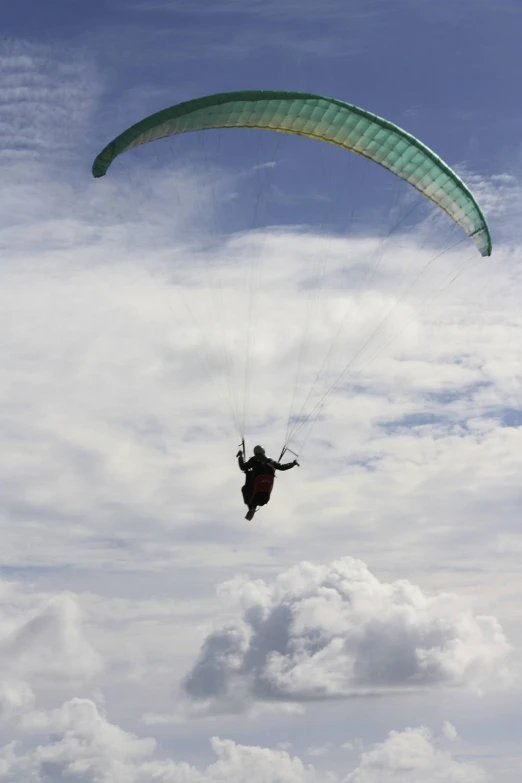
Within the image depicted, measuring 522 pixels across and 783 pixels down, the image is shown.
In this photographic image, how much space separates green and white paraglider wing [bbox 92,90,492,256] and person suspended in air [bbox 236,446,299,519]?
945 centimetres

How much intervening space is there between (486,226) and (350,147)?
5.05 m

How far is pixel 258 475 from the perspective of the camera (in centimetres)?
3531

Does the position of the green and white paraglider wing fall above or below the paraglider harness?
above

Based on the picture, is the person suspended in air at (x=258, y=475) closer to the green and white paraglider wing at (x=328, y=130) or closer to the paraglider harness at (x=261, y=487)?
the paraglider harness at (x=261, y=487)

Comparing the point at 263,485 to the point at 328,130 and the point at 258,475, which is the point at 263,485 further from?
the point at 328,130

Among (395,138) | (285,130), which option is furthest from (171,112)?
(395,138)

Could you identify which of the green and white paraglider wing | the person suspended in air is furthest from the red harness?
the green and white paraglider wing

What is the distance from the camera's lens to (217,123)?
34.9m

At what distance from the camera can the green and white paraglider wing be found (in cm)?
3400

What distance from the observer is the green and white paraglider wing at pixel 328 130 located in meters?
34.0

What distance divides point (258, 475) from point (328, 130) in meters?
10.6

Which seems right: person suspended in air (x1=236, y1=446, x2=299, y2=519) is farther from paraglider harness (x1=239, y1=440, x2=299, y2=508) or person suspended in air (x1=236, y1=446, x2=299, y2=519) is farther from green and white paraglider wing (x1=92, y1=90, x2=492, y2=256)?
green and white paraglider wing (x1=92, y1=90, x2=492, y2=256)

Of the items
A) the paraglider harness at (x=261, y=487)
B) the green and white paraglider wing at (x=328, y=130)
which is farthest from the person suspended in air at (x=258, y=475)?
the green and white paraglider wing at (x=328, y=130)

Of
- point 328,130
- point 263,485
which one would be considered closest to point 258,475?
point 263,485
